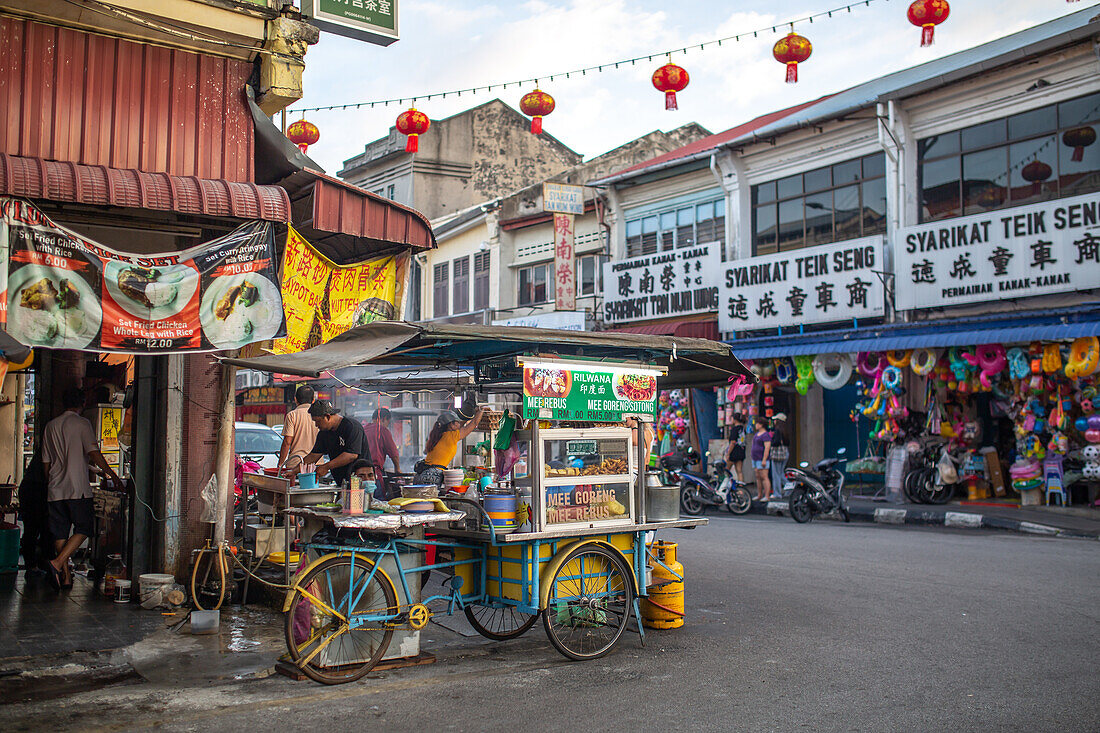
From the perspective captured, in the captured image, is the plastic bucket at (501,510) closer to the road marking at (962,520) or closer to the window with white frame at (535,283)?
the road marking at (962,520)

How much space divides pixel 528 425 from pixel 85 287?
337 centimetres

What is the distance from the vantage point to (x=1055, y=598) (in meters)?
8.23

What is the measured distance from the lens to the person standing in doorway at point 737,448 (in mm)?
18062

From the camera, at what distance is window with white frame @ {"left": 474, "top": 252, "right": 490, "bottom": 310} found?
95.4 ft

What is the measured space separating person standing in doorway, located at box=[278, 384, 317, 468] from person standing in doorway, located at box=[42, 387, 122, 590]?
188 cm

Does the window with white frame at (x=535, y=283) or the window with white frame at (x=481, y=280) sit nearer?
the window with white frame at (x=535, y=283)

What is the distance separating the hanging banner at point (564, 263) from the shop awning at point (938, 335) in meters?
5.37

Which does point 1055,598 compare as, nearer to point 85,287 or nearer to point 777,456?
point 85,287

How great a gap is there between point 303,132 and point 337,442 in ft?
25.0

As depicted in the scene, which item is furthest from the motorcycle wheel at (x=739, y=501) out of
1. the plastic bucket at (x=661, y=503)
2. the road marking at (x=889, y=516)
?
the plastic bucket at (x=661, y=503)

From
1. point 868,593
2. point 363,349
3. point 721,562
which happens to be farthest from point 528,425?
point 721,562

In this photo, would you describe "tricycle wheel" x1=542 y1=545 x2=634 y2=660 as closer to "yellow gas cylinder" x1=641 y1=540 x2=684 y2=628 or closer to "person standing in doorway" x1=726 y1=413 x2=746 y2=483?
"yellow gas cylinder" x1=641 y1=540 x2=684 y2=628

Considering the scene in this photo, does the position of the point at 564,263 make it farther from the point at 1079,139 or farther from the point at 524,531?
the point at 524,531

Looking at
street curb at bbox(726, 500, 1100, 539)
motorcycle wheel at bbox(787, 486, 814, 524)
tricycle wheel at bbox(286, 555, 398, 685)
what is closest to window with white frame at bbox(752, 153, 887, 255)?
street curb at bbox(726, 500, 1100, 539)
